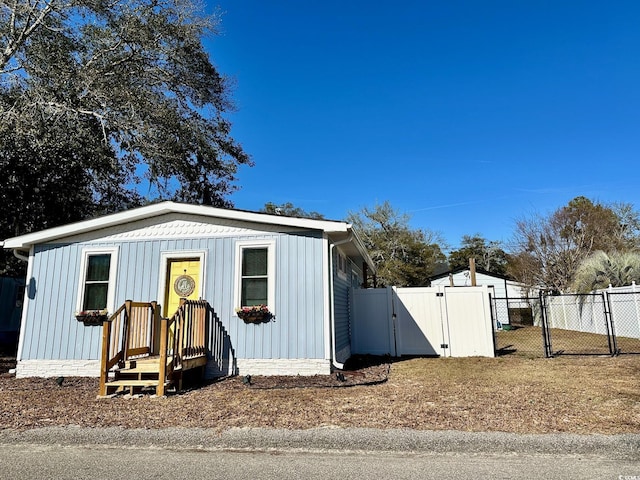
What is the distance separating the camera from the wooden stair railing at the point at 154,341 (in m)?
5.71

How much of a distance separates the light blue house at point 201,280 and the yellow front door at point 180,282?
0.02 meters

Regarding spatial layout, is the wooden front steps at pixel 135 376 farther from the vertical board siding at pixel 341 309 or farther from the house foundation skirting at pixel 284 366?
the vertical board siding at pixel 341 309

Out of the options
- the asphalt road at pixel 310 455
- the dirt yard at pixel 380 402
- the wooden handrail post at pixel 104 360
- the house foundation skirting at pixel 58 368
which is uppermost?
the wooden handrail post at pixel 104 360

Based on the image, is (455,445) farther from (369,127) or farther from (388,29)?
(369,127)

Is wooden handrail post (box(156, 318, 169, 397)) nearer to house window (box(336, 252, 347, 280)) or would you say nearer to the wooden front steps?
the wooden front steps

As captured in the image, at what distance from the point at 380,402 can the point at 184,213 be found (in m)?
5.07

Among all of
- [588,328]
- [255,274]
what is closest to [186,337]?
[255,274]

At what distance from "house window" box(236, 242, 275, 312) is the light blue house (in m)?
0.02

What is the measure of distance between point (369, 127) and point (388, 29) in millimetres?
4068

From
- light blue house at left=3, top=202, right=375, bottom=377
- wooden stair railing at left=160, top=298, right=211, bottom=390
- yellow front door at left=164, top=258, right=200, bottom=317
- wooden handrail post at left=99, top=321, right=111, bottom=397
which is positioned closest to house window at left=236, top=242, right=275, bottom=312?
light blue house at left=3, top=202, right=375, bottom=377

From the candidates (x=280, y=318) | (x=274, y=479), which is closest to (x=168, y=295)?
(x=280, y=318)

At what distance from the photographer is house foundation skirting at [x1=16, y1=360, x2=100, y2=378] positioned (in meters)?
7.39

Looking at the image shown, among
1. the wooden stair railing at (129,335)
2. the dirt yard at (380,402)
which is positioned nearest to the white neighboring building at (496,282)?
the dirt yard at (380,402)

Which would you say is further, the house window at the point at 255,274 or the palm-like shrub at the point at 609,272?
the palm-like shrub at the point at 609,272
